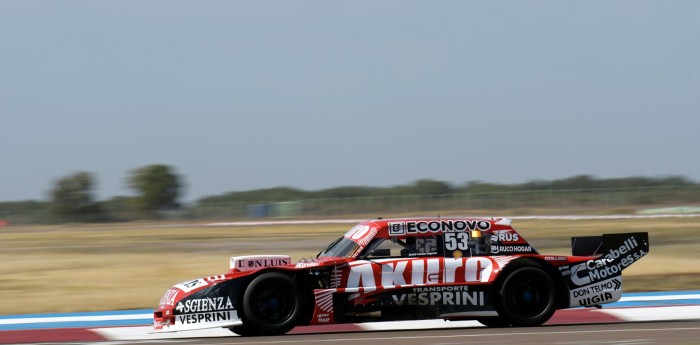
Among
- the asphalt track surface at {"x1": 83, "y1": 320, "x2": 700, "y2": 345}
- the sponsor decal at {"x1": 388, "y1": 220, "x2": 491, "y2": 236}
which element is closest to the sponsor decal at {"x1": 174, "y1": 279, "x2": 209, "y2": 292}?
the asphalt track surface at {"x1": 83, "y1": 320, "x2": 700, "y2": 345}

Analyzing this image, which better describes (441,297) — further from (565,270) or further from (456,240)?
(565,270)

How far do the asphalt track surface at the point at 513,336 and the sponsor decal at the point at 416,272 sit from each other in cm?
55

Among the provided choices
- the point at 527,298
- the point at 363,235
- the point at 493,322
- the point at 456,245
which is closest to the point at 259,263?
the point at 363,235

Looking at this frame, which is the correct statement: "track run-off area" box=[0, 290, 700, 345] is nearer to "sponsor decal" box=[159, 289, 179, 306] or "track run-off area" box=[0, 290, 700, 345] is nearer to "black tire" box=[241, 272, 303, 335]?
"black tire" box=[241, 272, 303, 335]

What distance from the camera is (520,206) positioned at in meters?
61.1

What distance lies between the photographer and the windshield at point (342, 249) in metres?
11.2

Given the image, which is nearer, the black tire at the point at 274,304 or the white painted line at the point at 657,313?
the black tire at the point at 274,304

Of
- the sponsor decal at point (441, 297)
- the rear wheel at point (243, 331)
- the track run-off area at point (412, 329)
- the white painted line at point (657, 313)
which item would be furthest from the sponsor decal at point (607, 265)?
the rear wheel at point (243, 331)

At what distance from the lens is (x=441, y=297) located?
11070 millimetres

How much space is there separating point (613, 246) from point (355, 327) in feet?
10.3

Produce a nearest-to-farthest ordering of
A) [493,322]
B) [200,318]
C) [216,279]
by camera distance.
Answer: [200,318] → [216,279] → [493,322]

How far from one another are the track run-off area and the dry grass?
212cm

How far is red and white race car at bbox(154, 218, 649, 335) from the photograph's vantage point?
10.7m

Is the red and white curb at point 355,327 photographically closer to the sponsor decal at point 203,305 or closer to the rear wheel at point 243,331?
the rear wheel at point 243,331
